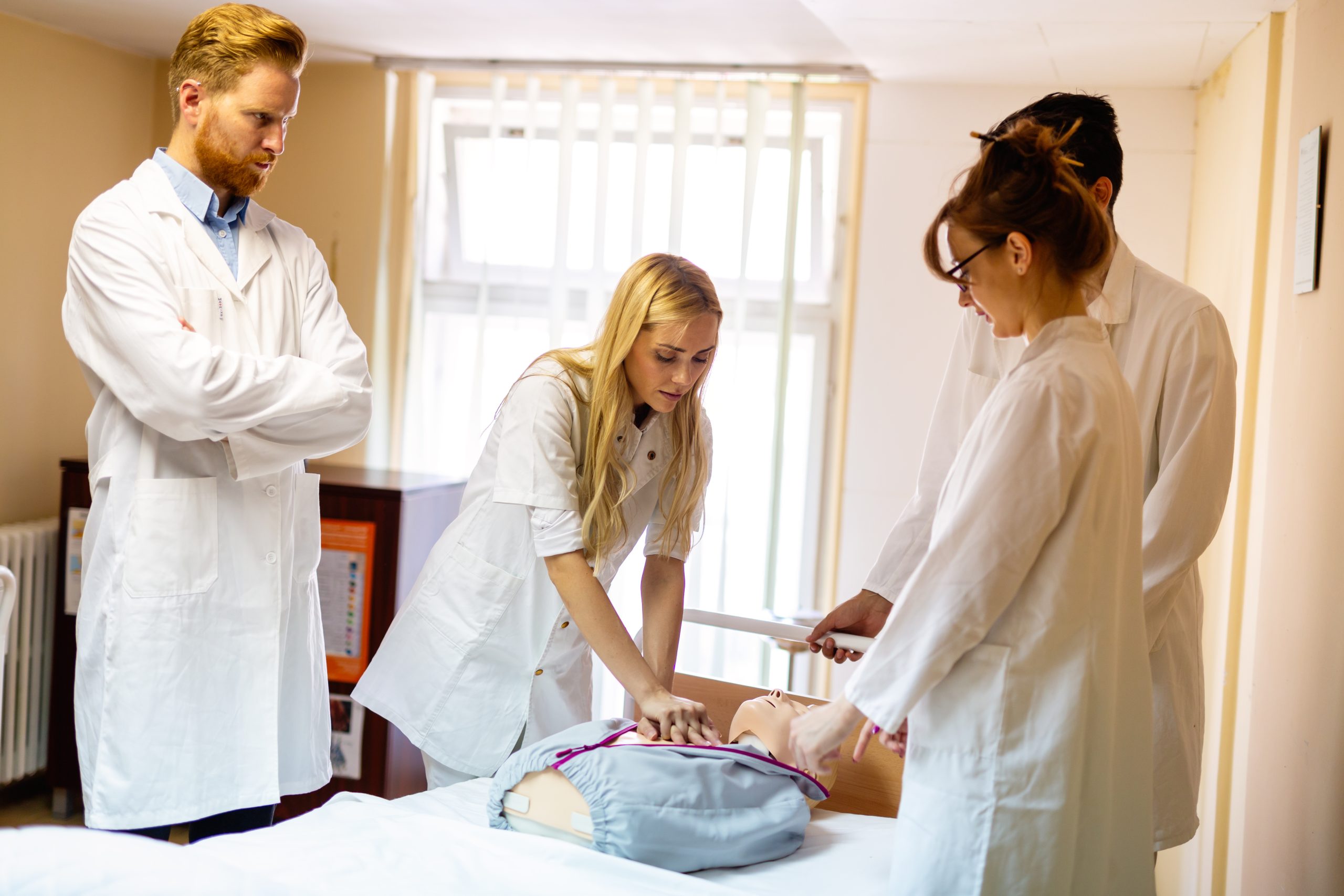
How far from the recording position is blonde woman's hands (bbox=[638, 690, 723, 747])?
5.23ft

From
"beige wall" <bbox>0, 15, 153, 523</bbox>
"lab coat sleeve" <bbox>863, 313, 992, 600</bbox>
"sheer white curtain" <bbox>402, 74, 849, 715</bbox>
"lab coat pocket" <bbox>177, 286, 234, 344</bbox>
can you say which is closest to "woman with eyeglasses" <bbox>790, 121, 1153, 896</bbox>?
"lab coat sleeve" <bbox>863, 313, 992, 600</bbox>

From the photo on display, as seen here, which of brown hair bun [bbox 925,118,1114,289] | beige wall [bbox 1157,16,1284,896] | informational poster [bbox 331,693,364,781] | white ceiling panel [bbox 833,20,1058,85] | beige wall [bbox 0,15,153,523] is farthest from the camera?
beige wall [bbox 0,15,153,523]

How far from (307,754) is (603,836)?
0.70 m

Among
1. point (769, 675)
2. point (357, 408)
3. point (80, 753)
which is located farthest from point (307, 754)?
point (769, 675)

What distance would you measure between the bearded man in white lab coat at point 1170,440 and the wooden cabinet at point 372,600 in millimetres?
1918

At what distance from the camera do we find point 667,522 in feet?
6.27

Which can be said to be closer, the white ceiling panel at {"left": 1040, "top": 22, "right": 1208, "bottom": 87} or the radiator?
the white ceiling panel at {"left": 1040, "top": 22, "right": 1208, "bottom": 87}

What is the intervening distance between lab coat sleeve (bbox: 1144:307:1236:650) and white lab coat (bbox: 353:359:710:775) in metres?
0.81

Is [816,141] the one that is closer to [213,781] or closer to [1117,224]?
[1117,224]

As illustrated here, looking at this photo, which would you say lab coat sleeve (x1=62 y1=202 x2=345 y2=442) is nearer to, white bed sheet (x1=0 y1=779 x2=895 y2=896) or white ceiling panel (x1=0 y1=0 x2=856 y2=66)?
white bed sheet (x1=0 y1=779 x2=895 y2=896)

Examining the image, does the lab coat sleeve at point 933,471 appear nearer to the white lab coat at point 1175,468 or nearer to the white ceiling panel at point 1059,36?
the white lab coat at point 1175,468

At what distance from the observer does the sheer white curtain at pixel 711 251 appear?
3.33 metres

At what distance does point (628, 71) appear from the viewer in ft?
11.0

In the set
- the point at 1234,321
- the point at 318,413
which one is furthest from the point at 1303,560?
the point at 318,413
